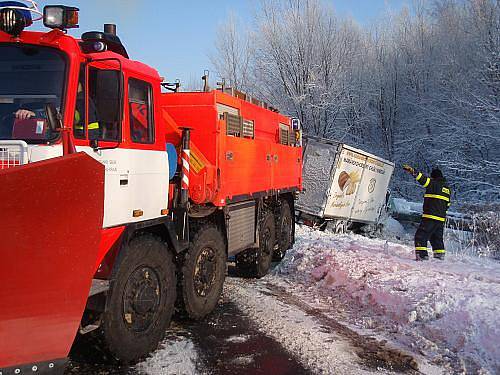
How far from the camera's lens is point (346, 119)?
29922 millimetres

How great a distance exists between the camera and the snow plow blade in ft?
9.00

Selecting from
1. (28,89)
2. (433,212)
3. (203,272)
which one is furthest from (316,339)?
(433,212)

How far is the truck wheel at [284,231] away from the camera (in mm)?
9490

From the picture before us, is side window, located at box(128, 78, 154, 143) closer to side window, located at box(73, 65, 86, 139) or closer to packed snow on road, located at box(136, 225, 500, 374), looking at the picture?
side window, located at box(73, 65, 86, 139)

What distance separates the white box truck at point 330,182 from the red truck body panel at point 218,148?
700 cm

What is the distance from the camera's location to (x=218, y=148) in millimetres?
5672

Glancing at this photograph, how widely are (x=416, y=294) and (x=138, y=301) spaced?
3.65m

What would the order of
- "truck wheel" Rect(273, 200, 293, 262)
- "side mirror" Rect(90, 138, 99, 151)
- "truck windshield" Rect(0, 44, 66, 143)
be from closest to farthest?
1. "truck windshield" Rect(0, 44, 66, 143)
2. "side mirror" Rect(90, 138, 99, 151)
3. "truck wheel" Rect(273, 200, 293, 262)

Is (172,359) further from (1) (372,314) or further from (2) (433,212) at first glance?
(2) (433,212)

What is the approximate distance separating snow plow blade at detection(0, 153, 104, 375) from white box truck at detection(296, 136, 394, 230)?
11113 mm

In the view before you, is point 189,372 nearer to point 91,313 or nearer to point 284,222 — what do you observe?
point 91,313

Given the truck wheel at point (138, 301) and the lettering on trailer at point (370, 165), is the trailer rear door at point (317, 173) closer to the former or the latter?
the lettering on trailer at point (370, 165)

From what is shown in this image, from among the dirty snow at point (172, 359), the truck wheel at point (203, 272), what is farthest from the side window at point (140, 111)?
the dirty snow at point (172, 359)

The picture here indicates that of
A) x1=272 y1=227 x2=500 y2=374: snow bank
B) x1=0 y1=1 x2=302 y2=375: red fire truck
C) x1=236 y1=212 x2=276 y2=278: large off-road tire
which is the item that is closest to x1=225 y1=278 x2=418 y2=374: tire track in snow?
x1=272 y1=227 x2=500 y2=374: snow bank
